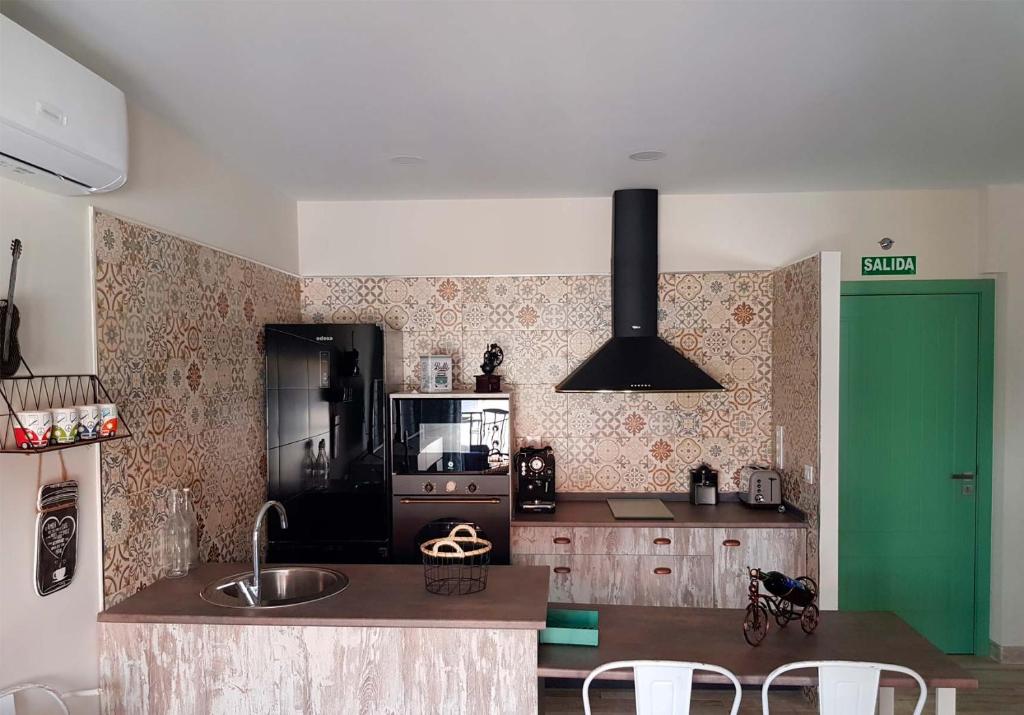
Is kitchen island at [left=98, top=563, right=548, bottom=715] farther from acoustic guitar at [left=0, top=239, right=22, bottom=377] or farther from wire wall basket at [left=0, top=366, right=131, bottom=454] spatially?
acoustic guitar at [left=0, top=239, right=22, bottom=377]

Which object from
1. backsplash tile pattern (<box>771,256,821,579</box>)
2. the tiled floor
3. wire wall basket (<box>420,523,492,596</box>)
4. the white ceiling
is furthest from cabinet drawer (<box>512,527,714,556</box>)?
the white ceiling

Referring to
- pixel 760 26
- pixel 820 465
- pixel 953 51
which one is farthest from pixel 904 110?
pixel 820 465

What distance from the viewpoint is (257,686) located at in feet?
7.38

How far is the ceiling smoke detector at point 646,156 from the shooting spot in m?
3.12

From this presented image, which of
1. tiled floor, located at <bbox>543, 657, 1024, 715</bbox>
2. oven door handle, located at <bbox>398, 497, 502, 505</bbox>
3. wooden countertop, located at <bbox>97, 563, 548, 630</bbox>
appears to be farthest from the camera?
oven door handle, located at <bbox>398, 497, 502, 505</bbox>

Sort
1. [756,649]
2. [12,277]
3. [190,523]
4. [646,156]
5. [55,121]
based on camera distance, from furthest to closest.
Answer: [646,156], [190,523], [756,649], [12,277], [55,121]

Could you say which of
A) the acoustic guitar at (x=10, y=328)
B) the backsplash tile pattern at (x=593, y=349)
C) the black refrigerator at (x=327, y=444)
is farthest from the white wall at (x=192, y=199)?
the backsplash tile pattern at (x=593, y=349)

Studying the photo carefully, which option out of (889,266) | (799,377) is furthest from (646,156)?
(889,266)

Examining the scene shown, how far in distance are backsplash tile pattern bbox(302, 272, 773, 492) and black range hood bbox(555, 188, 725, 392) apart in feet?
0.65

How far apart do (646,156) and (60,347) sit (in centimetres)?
246

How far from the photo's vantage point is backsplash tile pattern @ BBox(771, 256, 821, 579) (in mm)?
3359

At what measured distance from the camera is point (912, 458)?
3906 millimetres

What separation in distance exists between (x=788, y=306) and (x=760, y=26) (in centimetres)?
211

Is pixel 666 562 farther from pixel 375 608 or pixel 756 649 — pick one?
pixel 375 608
